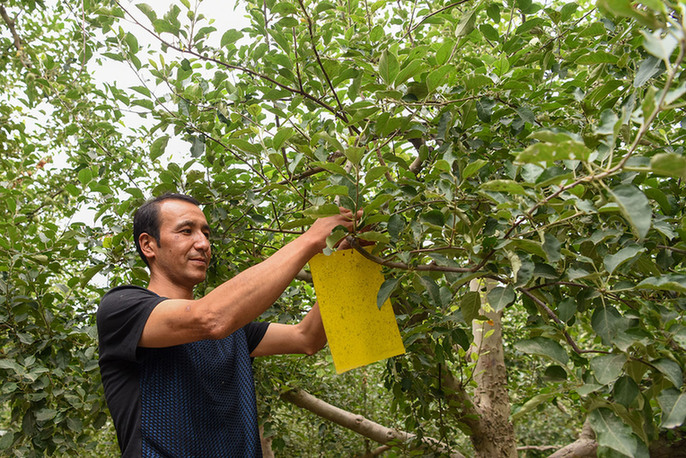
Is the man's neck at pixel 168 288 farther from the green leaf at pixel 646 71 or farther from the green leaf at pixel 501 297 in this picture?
the green leaf at pixel 646 71

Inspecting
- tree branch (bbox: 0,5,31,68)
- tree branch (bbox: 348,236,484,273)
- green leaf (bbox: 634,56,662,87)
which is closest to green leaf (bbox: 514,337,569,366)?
tree branch (bbox: 348,236,484,273)

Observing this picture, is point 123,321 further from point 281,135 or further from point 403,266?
point 403,266

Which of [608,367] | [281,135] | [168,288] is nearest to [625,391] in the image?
[608,367]

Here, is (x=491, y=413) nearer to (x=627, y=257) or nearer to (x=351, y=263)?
(x=351, y=263)

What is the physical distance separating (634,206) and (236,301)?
1.00 m

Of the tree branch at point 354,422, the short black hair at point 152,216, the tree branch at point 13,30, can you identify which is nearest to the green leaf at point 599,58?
the short black hair at point 152,216

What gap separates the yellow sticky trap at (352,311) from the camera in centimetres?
153

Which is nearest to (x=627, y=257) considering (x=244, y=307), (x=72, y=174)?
(x=244, y=307)

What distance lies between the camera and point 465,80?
1553mm

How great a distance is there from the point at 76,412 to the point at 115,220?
97cm

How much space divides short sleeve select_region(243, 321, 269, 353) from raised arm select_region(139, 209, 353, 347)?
24.6 inches

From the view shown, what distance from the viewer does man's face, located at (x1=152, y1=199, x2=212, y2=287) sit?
5.96 feet

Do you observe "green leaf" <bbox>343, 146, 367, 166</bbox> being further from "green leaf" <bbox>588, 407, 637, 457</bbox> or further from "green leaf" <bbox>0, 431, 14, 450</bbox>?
"green leaf" <bbox>0, 431, 14, 450</bbox>

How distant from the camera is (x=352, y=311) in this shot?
1568 millimetres
